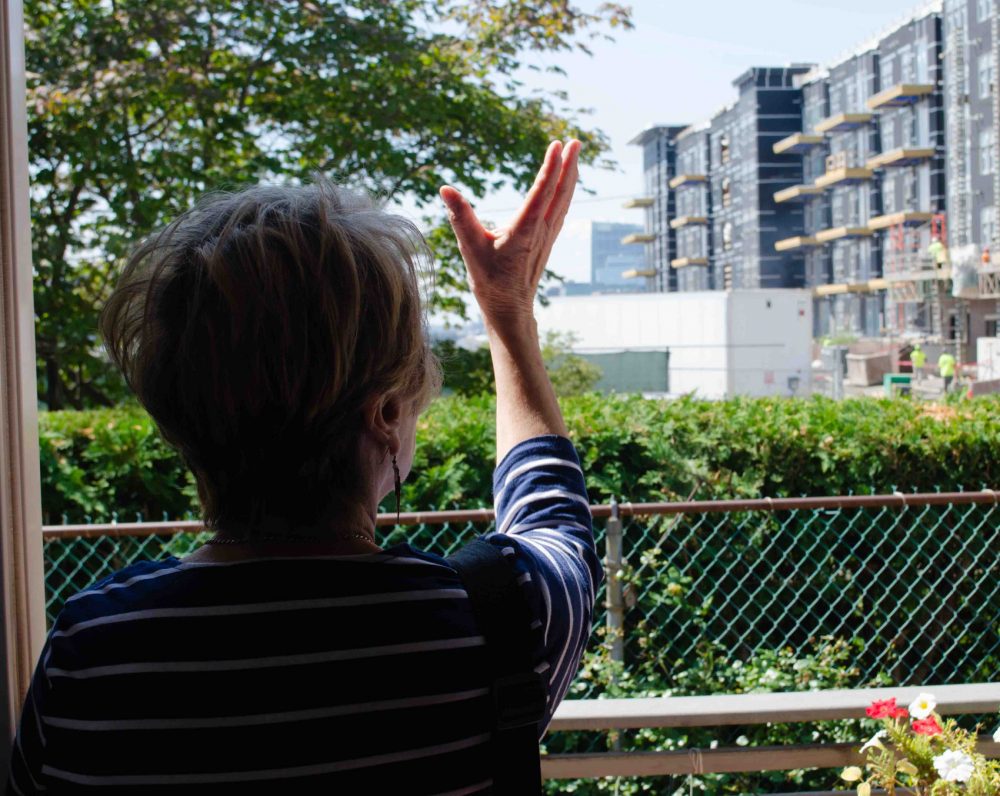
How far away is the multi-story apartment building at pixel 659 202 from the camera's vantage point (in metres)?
51.2

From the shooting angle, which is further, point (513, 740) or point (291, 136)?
point (291, 136)

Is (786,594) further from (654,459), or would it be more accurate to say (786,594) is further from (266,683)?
(266,683)

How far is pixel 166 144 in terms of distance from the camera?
6.52 metres

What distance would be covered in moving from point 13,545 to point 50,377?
20.0ft

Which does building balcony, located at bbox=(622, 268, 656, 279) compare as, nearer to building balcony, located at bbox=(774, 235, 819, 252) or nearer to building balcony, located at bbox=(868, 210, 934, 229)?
building balcony, located at bbox=(774, 235, 819, 252)

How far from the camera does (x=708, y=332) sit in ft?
92.6

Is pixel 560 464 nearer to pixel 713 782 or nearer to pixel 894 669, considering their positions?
pixel 713 782

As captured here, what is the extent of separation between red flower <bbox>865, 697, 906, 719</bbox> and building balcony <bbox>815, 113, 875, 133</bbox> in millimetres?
38431

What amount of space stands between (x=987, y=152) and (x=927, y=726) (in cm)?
3137

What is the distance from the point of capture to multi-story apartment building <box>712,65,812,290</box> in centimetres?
4275

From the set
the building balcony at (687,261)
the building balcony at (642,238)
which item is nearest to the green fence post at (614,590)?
the building balcony at (687,261)

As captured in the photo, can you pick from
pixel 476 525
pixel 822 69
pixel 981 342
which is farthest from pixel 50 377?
pixel 822 69

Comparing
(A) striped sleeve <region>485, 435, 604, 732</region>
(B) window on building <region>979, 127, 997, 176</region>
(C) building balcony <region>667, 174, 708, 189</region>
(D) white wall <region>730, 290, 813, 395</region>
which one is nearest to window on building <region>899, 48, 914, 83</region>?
(B) window on building <region>979, 127, 997, 176</region>

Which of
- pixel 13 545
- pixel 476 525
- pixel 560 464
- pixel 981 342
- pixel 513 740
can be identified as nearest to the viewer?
pixel 513 740
